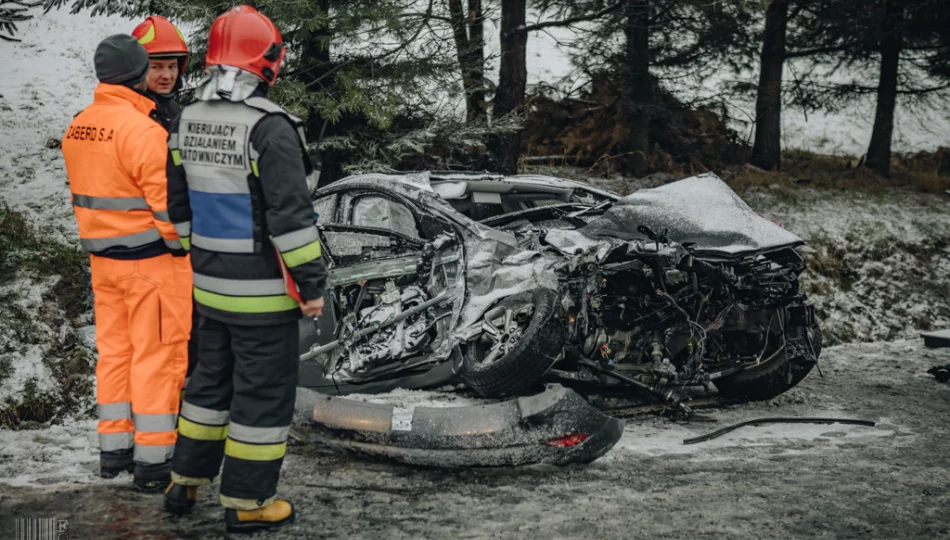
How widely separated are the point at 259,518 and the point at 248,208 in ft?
4.12

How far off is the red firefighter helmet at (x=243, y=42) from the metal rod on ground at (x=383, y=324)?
2079mm

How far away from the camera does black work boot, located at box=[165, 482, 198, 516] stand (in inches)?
140

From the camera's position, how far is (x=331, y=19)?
25.7ft

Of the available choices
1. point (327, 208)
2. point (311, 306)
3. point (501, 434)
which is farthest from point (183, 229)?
point (327, 208)

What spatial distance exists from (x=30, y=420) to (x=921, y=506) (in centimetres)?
536

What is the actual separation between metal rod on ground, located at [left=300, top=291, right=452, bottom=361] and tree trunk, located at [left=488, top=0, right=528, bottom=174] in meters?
5.39

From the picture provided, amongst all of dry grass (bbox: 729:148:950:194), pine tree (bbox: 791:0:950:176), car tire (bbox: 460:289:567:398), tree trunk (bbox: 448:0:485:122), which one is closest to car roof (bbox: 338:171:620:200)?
car tire (bbox: 460:289:567:398)

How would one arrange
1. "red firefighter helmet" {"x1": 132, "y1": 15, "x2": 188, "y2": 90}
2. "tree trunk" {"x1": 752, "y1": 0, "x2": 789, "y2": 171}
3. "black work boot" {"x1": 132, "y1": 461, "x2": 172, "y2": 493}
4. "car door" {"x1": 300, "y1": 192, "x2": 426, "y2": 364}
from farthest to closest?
"tree trunk" {"x1": 752, "y1": 0, "x2": 789, "y2": 171} → "car door" {"x1": 300, "y1": 192, "x2": 426, "y2": 364} → "red firefighter helmet" {"x1": 132, "y1": 15, "x2": 188, "y2": 90} → "black work boot" {"x1": 132, "y1": 461, "x2": 172, "y2": 493}

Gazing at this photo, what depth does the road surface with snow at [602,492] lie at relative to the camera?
3.53 m

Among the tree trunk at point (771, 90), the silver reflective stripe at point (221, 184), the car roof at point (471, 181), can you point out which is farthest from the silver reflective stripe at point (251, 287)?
the tree trunk at point (771, 90)

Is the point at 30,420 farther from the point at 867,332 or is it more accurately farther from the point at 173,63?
the point at 867,332

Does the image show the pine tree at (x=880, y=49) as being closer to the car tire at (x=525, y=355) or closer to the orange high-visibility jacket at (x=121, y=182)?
the car tire at (x=525, y=355)

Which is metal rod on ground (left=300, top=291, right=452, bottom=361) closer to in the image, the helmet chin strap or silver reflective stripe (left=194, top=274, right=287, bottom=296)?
silver reflective stripe (left=194, top=274, right=287, bottom=296)

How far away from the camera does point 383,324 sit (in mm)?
5254
